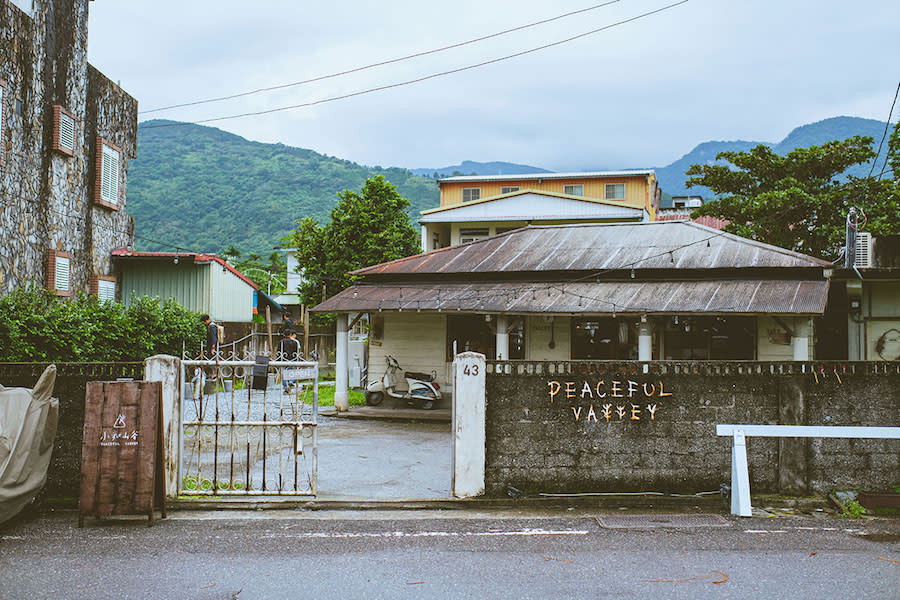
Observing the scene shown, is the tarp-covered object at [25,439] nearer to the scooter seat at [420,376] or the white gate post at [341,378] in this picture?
the white gate post at [341,378]

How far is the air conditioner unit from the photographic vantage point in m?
16.0

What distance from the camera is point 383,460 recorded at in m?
10.8

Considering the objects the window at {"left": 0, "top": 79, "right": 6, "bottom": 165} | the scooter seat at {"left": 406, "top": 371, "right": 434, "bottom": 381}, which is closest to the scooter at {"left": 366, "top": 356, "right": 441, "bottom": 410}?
the scooter seat at {"left": 406, "top": 371, "right": 434, "bottom": 381}

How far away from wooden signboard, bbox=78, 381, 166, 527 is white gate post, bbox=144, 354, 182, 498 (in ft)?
1.65

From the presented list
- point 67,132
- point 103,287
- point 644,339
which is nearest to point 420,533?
point 644,339

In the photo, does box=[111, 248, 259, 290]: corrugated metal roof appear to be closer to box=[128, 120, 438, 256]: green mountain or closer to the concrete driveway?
the concrete driveway

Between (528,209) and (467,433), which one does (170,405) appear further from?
(528,209)

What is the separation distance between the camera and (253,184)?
79.8 meters

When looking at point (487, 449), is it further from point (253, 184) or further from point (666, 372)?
point (253, 184)

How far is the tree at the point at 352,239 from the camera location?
3531cm

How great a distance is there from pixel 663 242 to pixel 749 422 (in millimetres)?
10619

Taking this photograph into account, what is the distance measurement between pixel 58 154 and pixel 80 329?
6.35 m

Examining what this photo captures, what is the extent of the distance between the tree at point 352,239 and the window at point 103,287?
48.0 feet

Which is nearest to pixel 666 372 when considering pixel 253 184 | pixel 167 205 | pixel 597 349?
pixel 597 349
